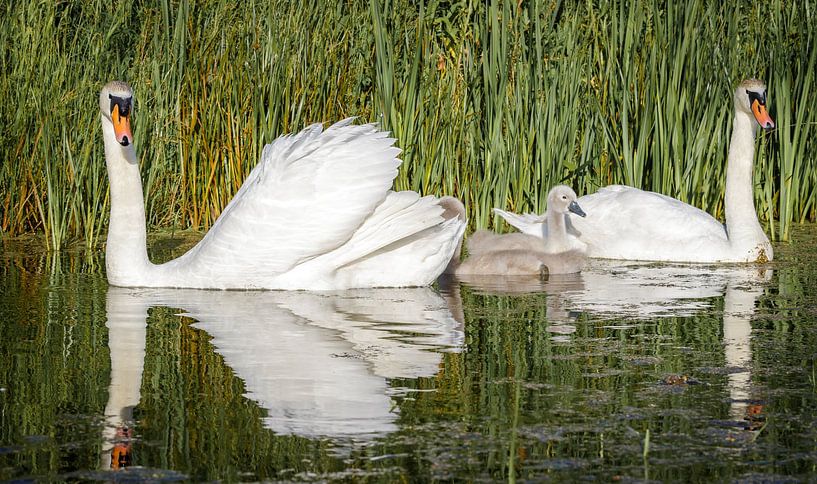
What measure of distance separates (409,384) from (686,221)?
200 inches

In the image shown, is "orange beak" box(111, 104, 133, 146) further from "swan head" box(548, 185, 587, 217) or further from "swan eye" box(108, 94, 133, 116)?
"swan head" box(548, 185, 587, 217)

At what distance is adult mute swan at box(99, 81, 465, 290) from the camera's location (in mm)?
8164

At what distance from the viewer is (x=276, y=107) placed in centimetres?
1025

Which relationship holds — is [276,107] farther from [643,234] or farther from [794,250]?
[794,250]

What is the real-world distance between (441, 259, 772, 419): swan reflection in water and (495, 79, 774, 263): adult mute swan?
0.16 meters

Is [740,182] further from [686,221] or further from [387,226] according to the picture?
[387,226]

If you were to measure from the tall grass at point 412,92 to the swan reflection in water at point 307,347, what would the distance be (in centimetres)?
215

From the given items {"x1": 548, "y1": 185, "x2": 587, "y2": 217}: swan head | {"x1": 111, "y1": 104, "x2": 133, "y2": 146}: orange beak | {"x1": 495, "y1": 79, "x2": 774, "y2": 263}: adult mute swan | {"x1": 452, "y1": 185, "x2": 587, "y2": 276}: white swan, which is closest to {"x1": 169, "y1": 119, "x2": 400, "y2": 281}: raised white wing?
{"x1": 111, "y1": 104, "x2": 133, "y2": 146}: orange beak

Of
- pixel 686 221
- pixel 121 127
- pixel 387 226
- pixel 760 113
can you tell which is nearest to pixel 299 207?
pixel 387 226

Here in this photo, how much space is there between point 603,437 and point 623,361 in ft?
4.44

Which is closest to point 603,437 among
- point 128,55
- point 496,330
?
point 496,330

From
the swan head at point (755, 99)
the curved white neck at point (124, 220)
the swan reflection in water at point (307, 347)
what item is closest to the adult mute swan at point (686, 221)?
the swan head at point (755, 99)

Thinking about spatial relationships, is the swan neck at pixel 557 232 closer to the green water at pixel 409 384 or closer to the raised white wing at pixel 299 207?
the green water at pixel 409 384

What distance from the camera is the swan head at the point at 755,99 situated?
985 cm
